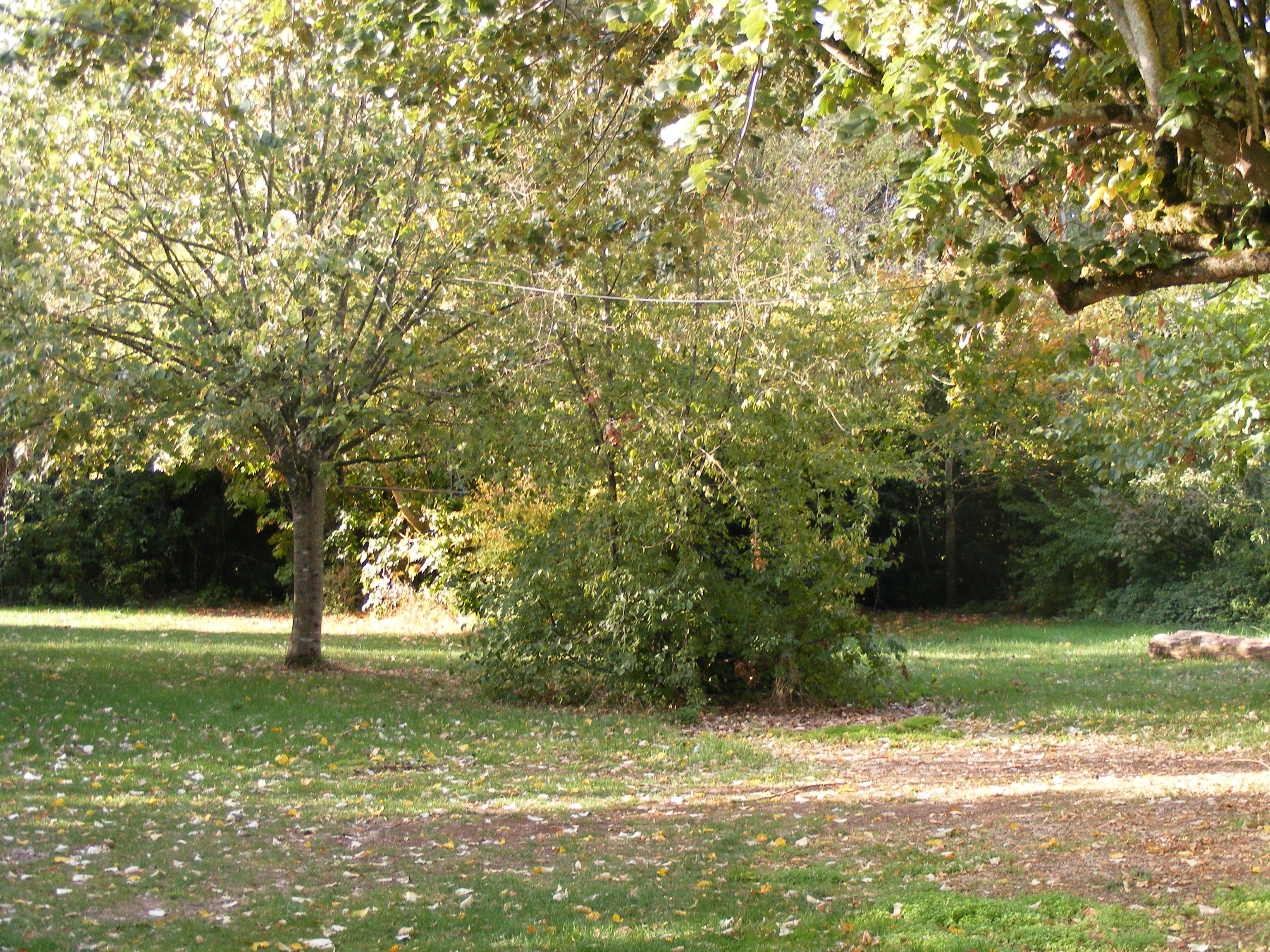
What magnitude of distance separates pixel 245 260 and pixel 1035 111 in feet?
27.1

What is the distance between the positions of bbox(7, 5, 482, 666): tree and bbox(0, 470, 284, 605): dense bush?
11928 millimetres

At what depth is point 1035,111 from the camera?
16.4 ft

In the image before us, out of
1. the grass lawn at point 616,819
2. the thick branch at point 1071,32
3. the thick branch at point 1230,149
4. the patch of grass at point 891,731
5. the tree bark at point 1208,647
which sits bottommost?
the patch of grass at point 891,731

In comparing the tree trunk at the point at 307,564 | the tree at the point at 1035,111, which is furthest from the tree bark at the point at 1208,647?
the tree trunk at the point at 307,564

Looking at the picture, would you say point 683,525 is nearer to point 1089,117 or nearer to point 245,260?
point 245,260

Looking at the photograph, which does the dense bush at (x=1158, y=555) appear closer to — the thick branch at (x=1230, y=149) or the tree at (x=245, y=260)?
the tree at (x=245, y=260)

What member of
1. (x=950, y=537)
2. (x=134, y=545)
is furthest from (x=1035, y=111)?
(x=134, y=545)

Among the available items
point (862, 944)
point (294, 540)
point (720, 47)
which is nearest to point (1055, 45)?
point (720, 47)

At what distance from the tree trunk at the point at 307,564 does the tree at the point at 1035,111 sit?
28.5 ft

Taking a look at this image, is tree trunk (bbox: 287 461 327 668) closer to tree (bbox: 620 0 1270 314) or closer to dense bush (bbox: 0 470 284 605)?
tree (bbox: 620 0 1270 314)

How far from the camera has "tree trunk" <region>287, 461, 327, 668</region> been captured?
13.4m

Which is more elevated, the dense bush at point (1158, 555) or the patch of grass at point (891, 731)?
the dense bush at point (1158, 555)

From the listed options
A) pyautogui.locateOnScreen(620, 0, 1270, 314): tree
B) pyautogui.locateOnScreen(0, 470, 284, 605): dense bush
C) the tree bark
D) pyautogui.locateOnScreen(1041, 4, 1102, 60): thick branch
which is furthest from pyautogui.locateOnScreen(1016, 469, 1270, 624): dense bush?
pyautogui.locateOnScreen(0, 470, 284, 605): dense bush

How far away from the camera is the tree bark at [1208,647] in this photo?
50.8 ft
